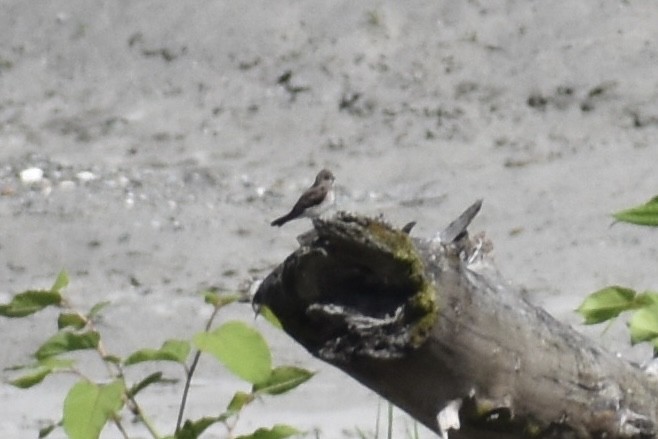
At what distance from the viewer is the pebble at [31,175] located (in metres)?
7.35

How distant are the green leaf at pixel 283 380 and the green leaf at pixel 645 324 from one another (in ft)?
1.05

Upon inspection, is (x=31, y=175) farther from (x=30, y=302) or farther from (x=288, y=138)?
(x=30, y=302)

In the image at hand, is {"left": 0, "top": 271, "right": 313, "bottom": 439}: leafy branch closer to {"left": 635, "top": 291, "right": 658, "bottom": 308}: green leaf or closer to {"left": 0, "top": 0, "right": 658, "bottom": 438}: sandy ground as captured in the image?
{"left": 635, "top": 291, "right": 658, "bottom": 308}: green leaf

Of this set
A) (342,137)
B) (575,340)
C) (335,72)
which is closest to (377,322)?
(575,340)

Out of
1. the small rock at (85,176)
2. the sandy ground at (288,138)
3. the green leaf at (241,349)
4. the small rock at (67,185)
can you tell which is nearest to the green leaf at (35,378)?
the green leaf at (241,349)

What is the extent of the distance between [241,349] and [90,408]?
15cm

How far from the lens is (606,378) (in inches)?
66.0

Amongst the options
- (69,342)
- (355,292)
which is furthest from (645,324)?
(69,342)

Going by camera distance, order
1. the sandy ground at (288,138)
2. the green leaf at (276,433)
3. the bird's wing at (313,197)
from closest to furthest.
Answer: the green leaf at (276,433) < the bird's wing at (313,197) < the sandy ground at (288,138)

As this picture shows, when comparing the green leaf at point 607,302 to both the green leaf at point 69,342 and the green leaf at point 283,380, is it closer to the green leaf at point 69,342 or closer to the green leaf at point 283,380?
the green leaf at point 283,380

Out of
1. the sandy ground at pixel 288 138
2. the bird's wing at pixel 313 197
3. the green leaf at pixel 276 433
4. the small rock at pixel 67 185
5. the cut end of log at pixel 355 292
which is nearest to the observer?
the green leaf at pixel 276 433

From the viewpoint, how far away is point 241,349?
1328 mm

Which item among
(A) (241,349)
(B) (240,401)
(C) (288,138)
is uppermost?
(A) (241,349)

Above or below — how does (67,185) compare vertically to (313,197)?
below
